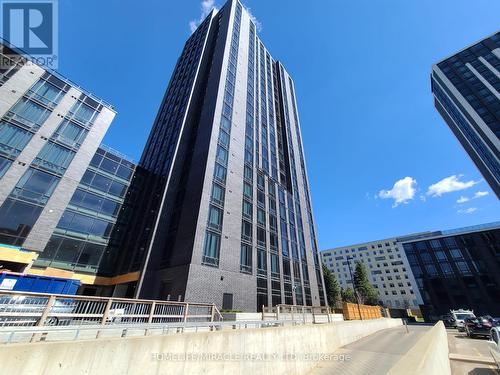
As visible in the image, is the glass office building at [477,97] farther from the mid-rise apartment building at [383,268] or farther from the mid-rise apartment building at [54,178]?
the mid-rise apartment building at [54,178]

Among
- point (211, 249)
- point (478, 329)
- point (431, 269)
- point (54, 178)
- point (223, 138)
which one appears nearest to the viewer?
point (478, 329)

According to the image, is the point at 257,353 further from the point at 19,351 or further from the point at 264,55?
the point at 264,55

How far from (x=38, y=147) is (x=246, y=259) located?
24.1 m

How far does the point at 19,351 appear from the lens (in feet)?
12.7

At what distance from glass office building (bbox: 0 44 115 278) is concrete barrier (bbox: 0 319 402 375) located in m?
21.3

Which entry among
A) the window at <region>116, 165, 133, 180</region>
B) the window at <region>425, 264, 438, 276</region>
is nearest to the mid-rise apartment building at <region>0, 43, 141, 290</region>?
the window at <region>116, 165, 133, 180</region>

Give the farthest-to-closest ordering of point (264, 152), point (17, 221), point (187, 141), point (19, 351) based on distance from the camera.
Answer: point (264, 152) < point (187, 141) < point (17, 221) < point (19, 351)

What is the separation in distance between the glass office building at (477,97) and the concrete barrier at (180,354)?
2804 inches

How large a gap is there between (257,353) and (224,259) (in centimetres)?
1366

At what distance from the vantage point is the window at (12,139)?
20.6m

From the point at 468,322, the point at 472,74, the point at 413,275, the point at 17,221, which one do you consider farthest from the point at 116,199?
the point at 472,74

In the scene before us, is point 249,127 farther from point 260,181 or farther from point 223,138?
point 260,181

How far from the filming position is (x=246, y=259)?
79.7 ft

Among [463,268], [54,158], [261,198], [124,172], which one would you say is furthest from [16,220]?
[463,268]
